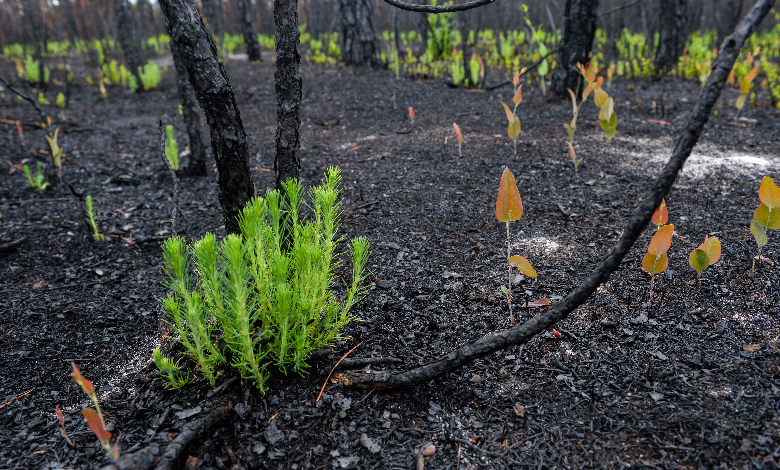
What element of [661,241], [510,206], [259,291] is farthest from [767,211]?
[259,291]

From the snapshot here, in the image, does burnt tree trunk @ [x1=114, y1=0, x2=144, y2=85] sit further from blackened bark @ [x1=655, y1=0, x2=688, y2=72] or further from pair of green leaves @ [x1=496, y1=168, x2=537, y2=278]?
blackened bark @ [x1=655, y1=0, x2=688, y2=72]

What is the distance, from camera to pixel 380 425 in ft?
4.84

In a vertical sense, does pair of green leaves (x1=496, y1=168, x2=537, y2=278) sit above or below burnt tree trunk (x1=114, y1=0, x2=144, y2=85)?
below

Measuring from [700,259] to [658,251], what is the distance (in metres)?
0.23

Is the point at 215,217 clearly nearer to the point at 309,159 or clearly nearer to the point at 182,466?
the point at 309,159

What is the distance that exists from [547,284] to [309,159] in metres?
2.71

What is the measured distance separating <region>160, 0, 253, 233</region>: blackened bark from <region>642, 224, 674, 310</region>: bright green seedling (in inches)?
68.3

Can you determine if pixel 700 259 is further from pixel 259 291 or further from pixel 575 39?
pixel 575 39

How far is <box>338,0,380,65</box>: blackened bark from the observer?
8125 mm

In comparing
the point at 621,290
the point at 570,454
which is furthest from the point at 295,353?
the point at 621,290

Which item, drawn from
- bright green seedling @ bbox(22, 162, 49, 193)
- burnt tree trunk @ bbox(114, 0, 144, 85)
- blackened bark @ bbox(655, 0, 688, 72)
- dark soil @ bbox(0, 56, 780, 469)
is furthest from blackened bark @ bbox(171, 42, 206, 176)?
blackened bark @ bbox(655, 0, 688, 72)

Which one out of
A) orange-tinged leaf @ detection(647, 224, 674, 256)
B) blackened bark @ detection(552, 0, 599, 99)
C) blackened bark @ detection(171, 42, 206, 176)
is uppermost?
blackened bark @ detection(552, 0, 599, 99)

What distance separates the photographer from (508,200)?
1.86 m

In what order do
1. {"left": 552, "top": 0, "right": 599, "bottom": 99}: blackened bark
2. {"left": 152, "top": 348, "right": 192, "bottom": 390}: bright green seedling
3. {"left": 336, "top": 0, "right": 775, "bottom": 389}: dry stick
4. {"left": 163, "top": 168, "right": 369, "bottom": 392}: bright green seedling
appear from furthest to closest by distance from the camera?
{"left": 552, "top": 0, "right": 599, "bottom": 99}: blackened bark < {"left": 152, "top": 348, "right": 192, "bottom": 390}: bright green seedling < {"left": 163, "top": 168, "right": 369, "bottom": 392}: bright green seedling < {"left": 336, "top": 0, "right": 775, "bottom": 389}: dry stick
